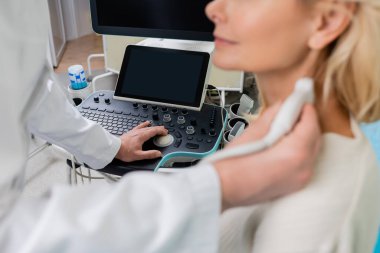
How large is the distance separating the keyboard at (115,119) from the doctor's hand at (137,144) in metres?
0.07

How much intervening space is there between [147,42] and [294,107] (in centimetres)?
83

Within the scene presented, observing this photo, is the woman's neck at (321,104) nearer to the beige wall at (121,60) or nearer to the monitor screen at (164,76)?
the monitor screen at (164,76)

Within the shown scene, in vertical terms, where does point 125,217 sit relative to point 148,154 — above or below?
above

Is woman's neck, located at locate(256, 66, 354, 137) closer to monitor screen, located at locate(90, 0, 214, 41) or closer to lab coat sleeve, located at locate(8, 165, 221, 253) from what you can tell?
lab coat sleeve, located at locate(8, 165, 221, 253)

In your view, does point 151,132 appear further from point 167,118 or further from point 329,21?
point 329,21

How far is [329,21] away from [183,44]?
722mm

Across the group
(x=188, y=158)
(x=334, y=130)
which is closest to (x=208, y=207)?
(x=334, y=130)

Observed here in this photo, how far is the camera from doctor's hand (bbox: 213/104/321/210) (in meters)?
0.53

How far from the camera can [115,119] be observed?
4.04 ft

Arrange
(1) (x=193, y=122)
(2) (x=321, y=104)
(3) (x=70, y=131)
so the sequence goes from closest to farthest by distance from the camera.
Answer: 1. (2) (x=321, y=104)
2. (3) (x=70, y=131)
3. (1) (x=193, y=122)

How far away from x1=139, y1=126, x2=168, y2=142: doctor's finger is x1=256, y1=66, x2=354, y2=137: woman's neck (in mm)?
478

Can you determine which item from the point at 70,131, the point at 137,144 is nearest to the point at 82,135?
the point at 70,131

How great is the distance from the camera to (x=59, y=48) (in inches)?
143

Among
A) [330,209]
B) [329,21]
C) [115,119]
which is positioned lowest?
[115,119]
